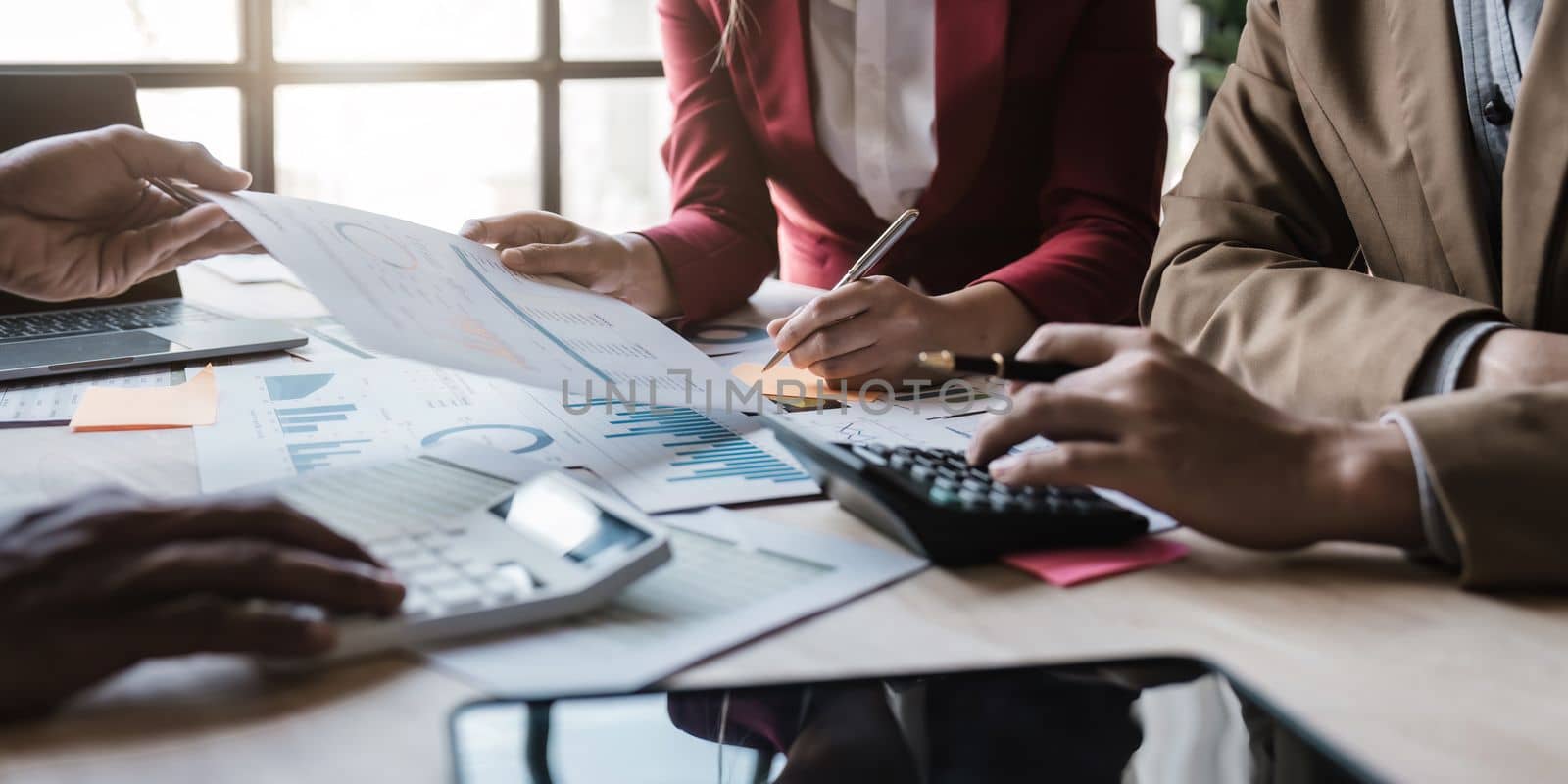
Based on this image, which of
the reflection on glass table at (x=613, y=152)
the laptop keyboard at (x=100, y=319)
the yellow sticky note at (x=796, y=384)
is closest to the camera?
the yellow sticky note at (x=796, y=384)

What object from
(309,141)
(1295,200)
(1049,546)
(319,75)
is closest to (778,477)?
(1049,546)

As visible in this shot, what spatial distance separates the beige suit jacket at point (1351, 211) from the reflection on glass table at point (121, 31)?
1665 millimetres

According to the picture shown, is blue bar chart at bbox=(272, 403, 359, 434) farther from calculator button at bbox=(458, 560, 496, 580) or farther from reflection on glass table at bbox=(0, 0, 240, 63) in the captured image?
reflection on glass table at bbox=(0, 0, 240, 63)

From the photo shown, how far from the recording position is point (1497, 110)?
82cm

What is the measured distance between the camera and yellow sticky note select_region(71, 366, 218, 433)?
0.80 m

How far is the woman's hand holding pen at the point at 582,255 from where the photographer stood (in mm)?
975

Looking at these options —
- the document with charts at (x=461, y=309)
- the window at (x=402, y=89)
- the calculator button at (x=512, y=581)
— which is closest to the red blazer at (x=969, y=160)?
the document with charts at (x=461, y=309)

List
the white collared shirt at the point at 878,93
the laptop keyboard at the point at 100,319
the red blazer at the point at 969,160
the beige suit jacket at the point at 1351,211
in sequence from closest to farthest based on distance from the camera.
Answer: the beige suit jacket at the point at 1351,211 → the laptop keyboard at the point at 100,319 → the red blazer at the point at 969,160 → the white collared shirt at the point at 878,93

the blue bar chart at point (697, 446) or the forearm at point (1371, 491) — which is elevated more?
the forearm at point (1371, 491)

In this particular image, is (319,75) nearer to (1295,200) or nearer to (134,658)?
(1295,200)

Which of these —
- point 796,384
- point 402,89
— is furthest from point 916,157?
point 402,89

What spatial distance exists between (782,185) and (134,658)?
1.06 meters

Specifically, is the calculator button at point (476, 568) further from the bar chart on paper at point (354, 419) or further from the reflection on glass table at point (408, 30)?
the reflection on glass table at point (408, 30)

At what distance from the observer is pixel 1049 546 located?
23.4 inches
